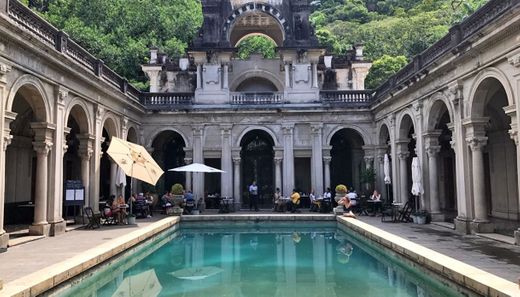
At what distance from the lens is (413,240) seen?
11.6m

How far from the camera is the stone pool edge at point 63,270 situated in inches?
253

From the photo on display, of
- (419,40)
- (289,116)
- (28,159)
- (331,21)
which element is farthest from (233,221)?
(331,21)

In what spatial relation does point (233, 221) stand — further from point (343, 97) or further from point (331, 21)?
point (331, 21)

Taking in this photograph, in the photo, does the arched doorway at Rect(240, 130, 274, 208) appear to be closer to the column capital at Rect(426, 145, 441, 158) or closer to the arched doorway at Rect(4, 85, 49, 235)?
the column capital at Rect(426, 145, 441, 158)

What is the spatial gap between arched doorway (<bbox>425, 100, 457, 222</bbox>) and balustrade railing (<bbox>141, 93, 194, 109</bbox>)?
12.3 metres

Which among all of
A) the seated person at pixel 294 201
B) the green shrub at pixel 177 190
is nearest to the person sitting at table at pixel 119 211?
the green shrub at pixel 177 190

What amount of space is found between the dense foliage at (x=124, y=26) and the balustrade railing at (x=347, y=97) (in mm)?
20134

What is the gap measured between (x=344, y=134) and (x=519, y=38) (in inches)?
612

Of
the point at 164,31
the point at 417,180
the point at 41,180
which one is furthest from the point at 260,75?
the point at 164,31

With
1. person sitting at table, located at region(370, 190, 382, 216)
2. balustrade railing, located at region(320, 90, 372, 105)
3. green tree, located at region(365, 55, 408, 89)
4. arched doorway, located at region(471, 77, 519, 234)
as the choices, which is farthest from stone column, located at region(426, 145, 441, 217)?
green tree, located at region(365, 55, 408, 89)

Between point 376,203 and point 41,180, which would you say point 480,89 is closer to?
point 376,203

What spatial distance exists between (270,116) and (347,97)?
417 centimetres

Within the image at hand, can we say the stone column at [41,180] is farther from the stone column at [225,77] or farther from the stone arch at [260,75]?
the stone arch at [260,75]

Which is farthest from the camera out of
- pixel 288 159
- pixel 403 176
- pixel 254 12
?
pixel 254 12
